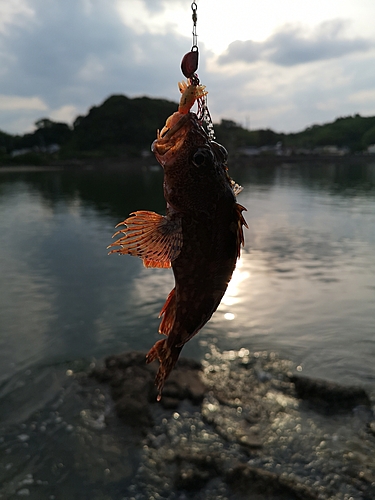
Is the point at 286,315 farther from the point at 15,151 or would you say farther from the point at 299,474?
the point at 15,151

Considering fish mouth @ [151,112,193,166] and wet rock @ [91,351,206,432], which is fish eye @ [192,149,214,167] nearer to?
fish mouth @ [151,112,193,166]

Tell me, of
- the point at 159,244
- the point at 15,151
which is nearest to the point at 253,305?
the point at 159,244

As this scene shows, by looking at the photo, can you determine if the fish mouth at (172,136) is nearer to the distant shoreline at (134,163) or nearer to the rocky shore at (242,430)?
the rocky shore at (242,430)

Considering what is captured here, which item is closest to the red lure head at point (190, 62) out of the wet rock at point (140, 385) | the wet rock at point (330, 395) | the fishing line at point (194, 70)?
the fishing line at point (194, 70)

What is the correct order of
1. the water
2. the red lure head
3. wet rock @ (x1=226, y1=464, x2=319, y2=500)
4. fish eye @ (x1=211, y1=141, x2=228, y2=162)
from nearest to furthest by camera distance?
the red lure head < fish eye @ (x1=211, y1=141, x2=228, y2=162) < wet rock @ (x1=226, y1=464, x2=319, y2=500) < the water

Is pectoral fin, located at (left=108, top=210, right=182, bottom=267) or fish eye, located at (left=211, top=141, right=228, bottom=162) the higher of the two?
fish eye, located at (left=211, top=141, right=228, bottom=162)

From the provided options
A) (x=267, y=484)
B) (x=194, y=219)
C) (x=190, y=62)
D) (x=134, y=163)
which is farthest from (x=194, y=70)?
(x=134, y=163)

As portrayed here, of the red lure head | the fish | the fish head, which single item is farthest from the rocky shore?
the red lure head

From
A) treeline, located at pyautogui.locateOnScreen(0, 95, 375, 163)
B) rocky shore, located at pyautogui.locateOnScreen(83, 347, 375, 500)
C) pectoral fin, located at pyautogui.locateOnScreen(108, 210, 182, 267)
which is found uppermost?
treeline, located at pyautogui.locateOnScreen(0, 95, 375, 163)
